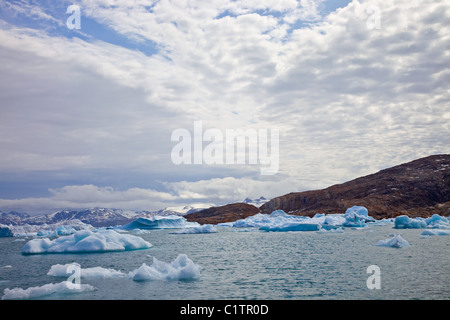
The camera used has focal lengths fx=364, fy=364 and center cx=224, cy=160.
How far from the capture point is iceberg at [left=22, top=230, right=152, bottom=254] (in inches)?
1219

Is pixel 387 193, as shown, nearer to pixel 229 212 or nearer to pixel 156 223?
pixel 229 212

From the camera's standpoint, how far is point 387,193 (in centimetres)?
13300

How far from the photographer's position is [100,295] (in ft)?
50.0

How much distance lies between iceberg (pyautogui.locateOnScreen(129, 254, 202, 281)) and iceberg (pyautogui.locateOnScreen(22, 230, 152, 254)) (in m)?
13.3

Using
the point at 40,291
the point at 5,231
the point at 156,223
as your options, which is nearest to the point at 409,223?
the point at 156,223

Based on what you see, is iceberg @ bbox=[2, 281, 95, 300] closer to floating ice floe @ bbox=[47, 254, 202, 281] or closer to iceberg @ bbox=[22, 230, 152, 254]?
floating ice floe @ bbox=[47, 254, 202, 281]

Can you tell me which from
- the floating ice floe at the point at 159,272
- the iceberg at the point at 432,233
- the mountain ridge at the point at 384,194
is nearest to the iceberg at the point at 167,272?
the floating ice floe at the point at 159,272

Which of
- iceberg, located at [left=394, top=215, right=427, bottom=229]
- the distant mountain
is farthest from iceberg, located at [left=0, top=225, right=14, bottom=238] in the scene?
the distant mountain

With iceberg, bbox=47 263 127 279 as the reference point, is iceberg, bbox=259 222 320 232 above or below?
below

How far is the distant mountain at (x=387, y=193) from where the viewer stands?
126 meters

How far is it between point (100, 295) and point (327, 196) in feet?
455

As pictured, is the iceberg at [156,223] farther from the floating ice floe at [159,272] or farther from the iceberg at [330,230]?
the floating ice floe at [159,272]
